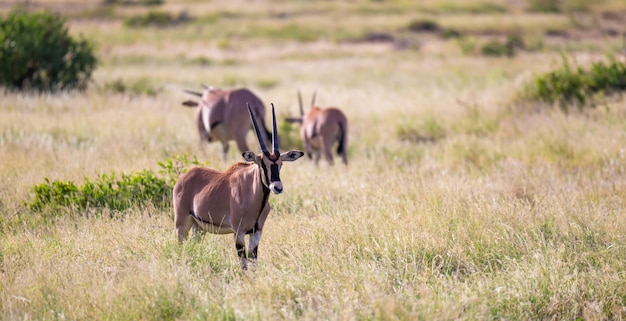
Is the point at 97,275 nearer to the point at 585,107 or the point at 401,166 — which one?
the point at 401,166

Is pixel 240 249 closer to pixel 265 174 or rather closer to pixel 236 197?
pixel 236 197

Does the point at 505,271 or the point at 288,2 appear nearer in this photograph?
the point at 505,271

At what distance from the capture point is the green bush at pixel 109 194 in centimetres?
862

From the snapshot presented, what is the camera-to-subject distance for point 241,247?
633cm

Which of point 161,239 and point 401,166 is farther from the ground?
point 161,239

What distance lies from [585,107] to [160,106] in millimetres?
8786

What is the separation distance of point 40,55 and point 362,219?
13.7 metres

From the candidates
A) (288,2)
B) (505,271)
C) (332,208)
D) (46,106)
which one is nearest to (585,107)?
(332,208)

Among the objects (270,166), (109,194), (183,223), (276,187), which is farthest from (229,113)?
(276,187)

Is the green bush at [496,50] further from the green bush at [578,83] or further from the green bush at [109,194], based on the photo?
the green bush at [109,194]

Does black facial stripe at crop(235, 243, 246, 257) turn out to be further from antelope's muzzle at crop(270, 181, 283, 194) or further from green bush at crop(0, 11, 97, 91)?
green bush at crop(0, 11, 97, 91)

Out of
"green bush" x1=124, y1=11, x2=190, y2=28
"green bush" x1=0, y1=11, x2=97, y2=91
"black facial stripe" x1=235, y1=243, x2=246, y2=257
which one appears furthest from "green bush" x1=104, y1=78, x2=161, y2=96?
"green bush" x1=124, y1=11, x2=190, y2=28

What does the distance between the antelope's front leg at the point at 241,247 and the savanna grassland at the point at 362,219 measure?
4.5 inches

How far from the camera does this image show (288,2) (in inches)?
2771
